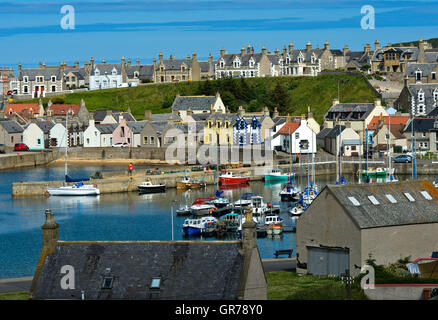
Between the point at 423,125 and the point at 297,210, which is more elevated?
the point at 423,125

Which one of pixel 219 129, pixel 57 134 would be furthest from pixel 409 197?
pixel 57 134

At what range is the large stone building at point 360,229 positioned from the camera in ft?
123

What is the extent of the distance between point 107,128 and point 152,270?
85.6 metres

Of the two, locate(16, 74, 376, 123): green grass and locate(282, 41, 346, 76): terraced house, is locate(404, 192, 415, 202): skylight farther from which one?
locate(282, 41, 346, 76): terraced house

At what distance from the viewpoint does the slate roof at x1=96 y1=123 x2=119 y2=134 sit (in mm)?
112387

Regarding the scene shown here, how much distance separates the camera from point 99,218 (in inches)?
2645

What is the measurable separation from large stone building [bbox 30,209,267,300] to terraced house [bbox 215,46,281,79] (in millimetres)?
108957

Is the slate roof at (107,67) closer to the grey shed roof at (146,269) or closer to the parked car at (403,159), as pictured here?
the parked car at (403,159)

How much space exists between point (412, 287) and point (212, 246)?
742cm

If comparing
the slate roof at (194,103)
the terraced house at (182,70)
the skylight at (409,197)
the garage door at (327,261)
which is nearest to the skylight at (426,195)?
the skylight at (409,197)

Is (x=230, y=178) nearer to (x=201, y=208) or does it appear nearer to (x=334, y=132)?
(x=334, y=132)

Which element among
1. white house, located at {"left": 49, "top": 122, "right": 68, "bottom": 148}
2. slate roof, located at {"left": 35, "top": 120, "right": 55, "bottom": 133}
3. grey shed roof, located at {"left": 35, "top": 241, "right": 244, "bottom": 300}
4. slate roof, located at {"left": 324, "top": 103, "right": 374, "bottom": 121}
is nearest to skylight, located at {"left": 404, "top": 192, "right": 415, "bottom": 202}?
grey shed roof, located at {"left": 35, "top": 241, "right": 244, "bottom": 300}

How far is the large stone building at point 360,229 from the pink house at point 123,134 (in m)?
72.4
